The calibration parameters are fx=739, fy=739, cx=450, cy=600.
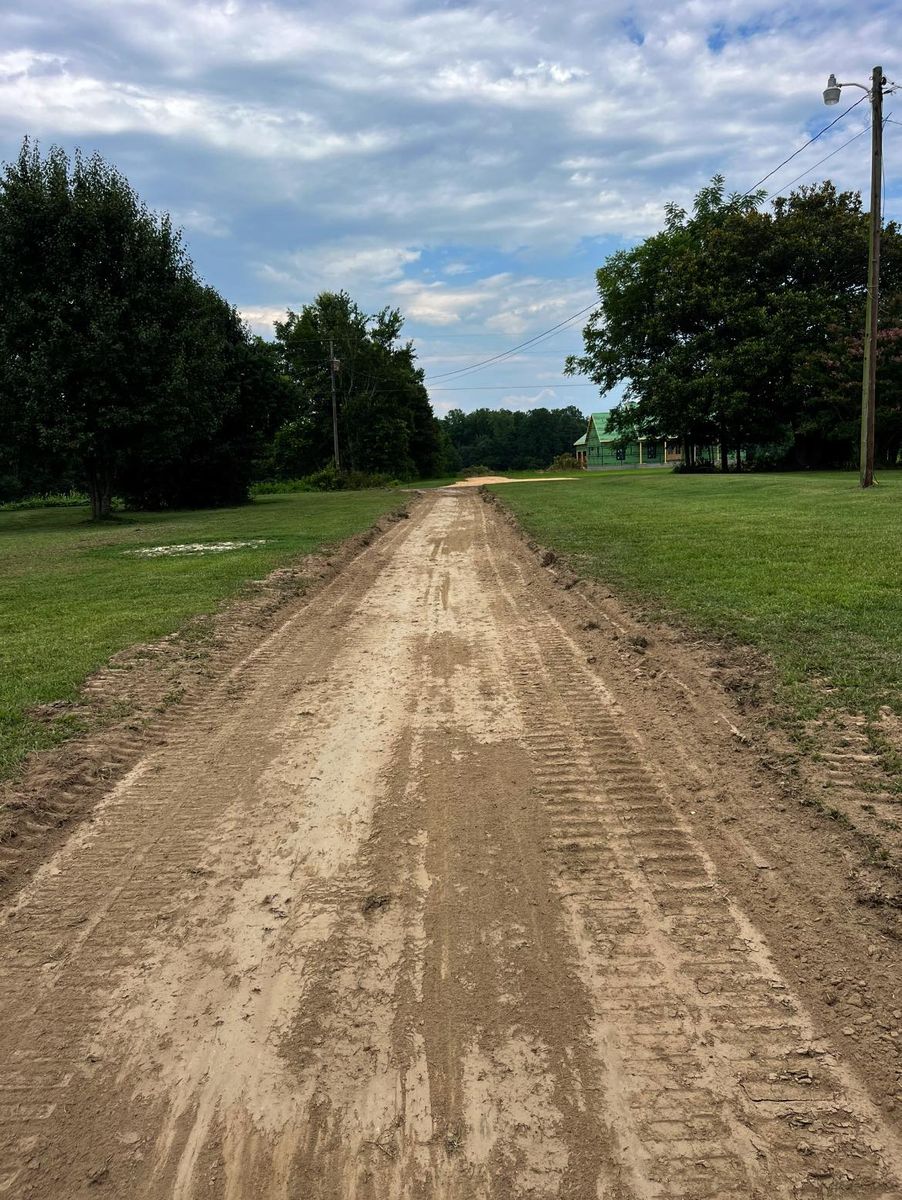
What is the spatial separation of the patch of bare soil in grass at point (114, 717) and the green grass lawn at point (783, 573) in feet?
12.7

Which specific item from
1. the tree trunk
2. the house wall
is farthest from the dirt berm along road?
the house wall

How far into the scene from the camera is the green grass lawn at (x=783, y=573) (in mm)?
4895

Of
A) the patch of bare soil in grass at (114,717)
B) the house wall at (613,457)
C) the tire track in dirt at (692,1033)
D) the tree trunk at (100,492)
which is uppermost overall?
the house wall at (613,457)

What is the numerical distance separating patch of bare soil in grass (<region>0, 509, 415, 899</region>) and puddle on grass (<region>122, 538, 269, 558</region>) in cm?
559

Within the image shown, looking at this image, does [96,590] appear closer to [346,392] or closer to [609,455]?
[346,392]

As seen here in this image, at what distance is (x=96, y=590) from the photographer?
962 cm

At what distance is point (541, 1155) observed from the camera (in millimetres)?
1848

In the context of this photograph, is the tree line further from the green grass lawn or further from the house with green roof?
the house with green roof

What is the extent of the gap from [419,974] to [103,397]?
2220 centimetres

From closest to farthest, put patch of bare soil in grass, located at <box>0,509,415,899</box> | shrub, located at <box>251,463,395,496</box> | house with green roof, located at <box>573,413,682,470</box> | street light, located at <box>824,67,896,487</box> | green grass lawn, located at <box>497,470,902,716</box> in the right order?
1. patch of bare soil in grass, located at <box>0,509,415,899</box>
2. green grass lawn, located at <box>497,470,902,716</box>
3. street light, located at <box>824,67,896,487</box>
4. shrub, located at <box>251,463,395,496</box>
5. house with green roof, located at <box>573,413,682,470</box>

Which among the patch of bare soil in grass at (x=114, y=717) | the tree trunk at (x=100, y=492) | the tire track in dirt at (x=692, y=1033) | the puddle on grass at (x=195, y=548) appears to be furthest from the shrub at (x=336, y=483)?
the tire track in dirt at (x=692, y=1033)

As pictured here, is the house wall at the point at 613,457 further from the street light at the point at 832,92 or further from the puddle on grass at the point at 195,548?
the puddle on grass at the point at 195,548

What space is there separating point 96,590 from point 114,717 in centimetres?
546

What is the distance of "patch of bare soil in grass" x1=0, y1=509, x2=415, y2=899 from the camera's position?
11.4 ft
